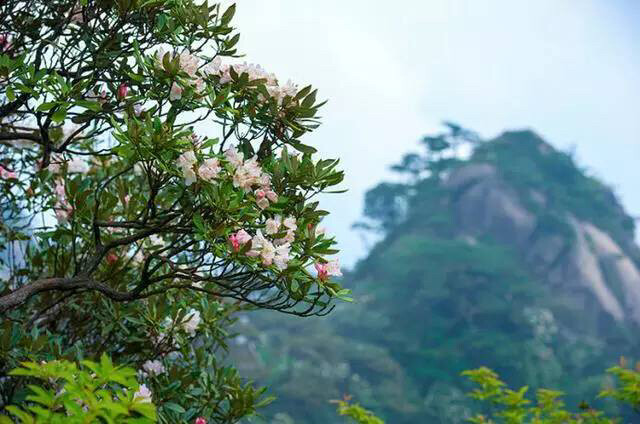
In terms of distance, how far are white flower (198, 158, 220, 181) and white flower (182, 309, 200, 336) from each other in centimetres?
89

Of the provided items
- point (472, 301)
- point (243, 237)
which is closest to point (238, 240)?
point (243, 237)

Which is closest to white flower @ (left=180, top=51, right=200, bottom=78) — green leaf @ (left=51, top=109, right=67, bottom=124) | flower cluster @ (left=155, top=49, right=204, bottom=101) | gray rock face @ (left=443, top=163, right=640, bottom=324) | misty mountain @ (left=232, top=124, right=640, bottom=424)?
flower cluster @ (left=155, top=49, right=204, bottom=101)

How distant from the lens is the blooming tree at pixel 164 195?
7.20ft

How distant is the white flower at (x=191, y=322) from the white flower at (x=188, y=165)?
0.89 meters

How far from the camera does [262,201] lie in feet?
7.34

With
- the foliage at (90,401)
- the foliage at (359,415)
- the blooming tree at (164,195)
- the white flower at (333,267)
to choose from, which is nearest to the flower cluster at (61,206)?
the blooming tree at (164,195)

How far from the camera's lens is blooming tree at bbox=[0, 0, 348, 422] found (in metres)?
2.19

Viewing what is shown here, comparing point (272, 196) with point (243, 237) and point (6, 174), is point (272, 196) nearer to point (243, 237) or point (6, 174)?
point (243, 237)

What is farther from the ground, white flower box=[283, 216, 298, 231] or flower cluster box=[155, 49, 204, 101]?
flower cluster box=[155, 49, 204, 101]

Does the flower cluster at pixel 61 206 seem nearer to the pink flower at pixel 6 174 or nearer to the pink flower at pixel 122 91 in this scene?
the pink flower at pixel 6 174

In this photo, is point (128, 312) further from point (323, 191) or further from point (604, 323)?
point (604, 323)

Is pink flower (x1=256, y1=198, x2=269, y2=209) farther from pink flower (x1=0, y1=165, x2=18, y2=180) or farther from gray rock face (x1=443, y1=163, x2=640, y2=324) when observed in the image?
gray rock face (x1=443, y1=163, x2=640, y2=324)

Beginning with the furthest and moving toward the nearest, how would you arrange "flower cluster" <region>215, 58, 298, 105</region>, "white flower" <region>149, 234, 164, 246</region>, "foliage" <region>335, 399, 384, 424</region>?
"foliage" <region>335, 399, 384, 424</region>
"white flower" <region>149, 234, 164, 246</region>
"flower cluster" <region>215, 58, 298, 105</region>

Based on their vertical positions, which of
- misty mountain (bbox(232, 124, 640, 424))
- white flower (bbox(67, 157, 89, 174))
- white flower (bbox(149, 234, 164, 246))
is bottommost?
white flower (bbox(149, 234, 164, 246))
